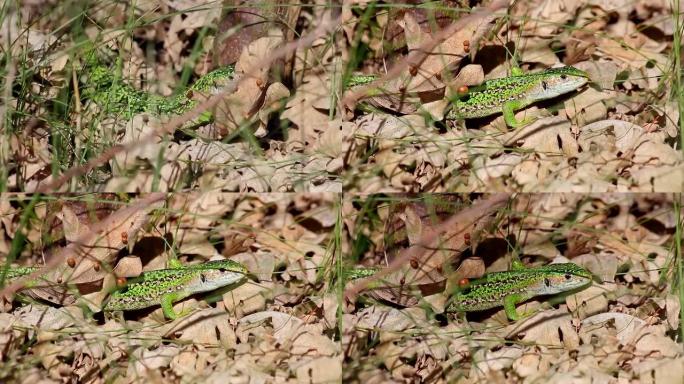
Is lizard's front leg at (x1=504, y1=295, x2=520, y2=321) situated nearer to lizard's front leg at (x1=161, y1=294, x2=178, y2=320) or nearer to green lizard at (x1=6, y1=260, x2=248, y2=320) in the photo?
green lizard at (x1=6, y1=260, x2=248, y2=320)

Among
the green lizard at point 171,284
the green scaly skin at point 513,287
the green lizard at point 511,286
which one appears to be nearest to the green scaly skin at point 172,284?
the green lizard at point 171,284

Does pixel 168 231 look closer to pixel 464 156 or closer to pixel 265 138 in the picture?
pixel 265 138

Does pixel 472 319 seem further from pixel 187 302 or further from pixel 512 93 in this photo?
pixel 187 302

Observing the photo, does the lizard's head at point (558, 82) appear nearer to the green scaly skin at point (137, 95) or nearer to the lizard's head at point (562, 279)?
the lizard's head at point (562, 279)

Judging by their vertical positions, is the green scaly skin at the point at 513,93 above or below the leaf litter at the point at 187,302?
above

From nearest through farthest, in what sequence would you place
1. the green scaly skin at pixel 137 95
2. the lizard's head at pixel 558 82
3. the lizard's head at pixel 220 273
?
1. the lizard's head at pixel 220 273
2. the lizard's head at pixel 558 82
3. the green scaly skin at pixel 137 95

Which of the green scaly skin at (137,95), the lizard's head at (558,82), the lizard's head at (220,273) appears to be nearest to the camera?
the lizard's head at (220,273)

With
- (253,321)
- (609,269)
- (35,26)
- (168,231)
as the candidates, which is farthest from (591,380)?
(35,26)

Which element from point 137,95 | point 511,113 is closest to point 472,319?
point 511,113
